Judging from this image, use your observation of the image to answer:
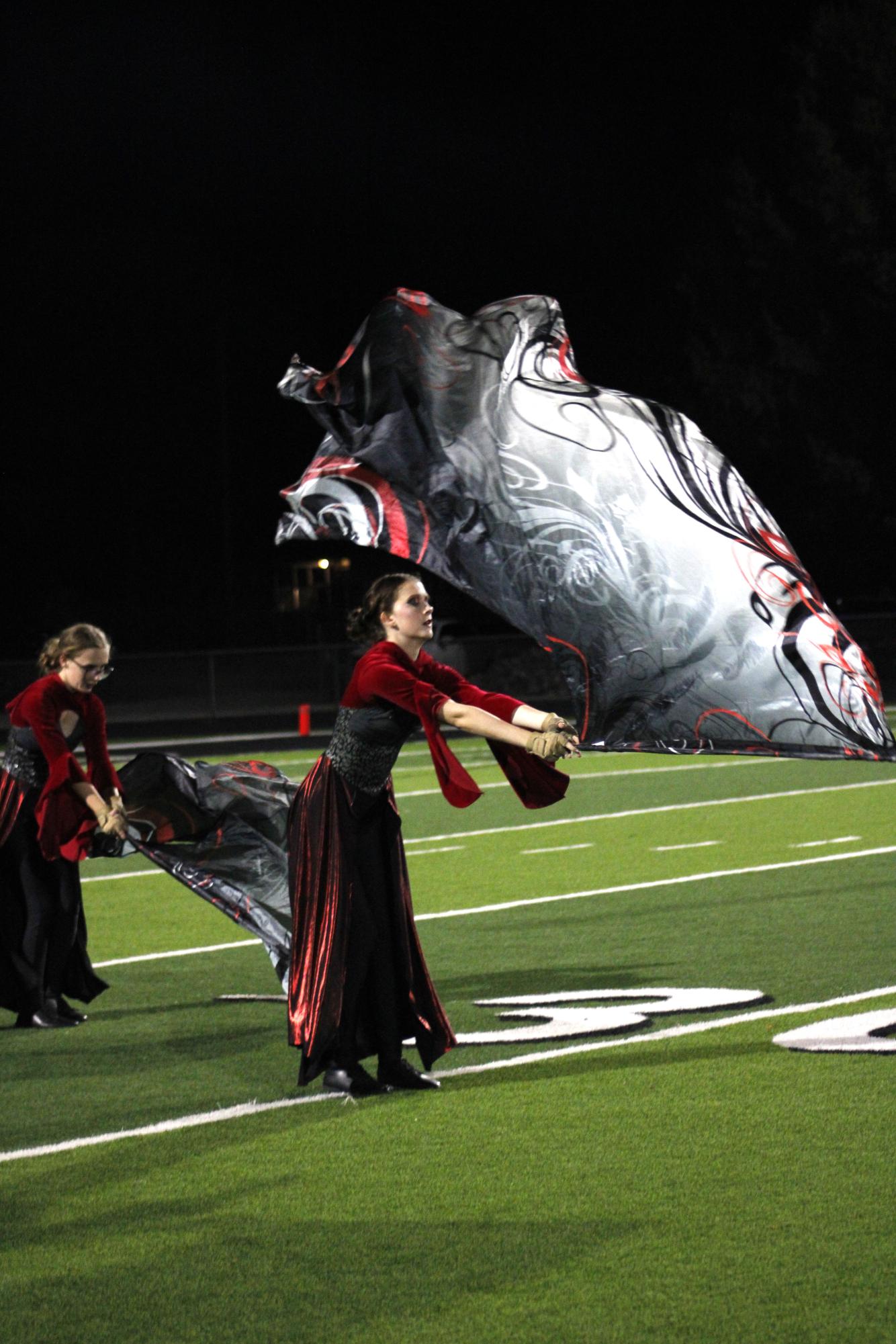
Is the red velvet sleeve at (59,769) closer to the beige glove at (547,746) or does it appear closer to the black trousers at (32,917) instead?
the black trousers at (32,917)

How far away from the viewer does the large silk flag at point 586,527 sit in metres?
6.32

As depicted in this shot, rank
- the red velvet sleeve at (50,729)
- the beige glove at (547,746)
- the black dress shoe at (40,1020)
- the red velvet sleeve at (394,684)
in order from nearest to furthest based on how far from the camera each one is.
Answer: the beige glove at (547,746)
the red velvet sleeve at (394,684)
the red velvet sleeve at (50,729)
the black dress shoe at (40,1020)

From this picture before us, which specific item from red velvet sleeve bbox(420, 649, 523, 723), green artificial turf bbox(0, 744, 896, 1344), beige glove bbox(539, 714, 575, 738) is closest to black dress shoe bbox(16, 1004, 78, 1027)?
green artificial turf bbox(0, 744, 896, 1344)

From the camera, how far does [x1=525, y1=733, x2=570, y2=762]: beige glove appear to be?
586cm

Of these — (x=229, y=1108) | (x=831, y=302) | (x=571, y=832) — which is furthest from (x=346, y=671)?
(x=229, y=1108)

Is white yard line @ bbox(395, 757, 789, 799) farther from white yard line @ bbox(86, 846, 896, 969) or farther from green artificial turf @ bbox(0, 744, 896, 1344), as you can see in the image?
green artificial turf @ bbox(0, 744, 896, 1344)

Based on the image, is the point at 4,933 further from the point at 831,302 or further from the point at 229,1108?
the point at 831,302

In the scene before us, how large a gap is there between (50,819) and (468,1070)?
2116 mm

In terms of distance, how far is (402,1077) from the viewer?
277 inches

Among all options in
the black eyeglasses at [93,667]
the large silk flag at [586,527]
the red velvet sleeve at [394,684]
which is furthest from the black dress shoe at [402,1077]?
the black eyeglasses at [93,667]

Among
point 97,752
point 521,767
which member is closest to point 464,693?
point 521,767

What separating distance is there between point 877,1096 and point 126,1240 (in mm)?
2522

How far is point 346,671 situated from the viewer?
124 ft

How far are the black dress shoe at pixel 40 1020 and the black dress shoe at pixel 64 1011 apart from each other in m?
0.03
